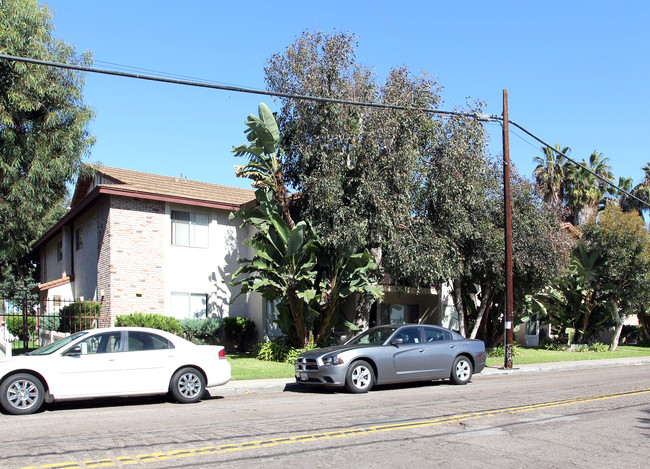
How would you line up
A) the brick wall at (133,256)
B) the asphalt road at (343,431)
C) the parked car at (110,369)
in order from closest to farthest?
the asphalt road at (343,431), the parked car at (110,369), the brick wall at (133,256)

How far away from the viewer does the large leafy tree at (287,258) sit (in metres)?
17.4

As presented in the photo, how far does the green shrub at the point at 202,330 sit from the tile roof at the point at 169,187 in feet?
14.3

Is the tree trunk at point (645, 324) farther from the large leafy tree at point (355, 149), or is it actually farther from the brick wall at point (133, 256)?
the brick wall at point (133, 256)

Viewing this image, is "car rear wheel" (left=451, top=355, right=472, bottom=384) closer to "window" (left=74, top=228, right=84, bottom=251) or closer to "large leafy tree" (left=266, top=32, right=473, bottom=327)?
"large leafy tree" (left=266, top=32, right=473, bottom=327)

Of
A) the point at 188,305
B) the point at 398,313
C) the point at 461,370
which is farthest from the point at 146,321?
the point at 398,313

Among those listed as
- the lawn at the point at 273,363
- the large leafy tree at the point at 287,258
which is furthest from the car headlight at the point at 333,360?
the large leafy tree at the point at 287,258

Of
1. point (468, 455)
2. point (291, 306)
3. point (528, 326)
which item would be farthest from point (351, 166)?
point (528, 326)

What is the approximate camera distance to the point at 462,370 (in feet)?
46.3

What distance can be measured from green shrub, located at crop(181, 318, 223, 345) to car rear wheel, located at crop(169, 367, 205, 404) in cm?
928

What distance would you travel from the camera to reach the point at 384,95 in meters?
17.7

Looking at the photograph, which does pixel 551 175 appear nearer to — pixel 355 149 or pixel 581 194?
pixel 581 194

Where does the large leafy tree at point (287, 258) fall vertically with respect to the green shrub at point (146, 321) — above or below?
above

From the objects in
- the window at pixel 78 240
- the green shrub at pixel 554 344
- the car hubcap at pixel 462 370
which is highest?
the window at pixel 78 240

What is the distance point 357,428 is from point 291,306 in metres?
10.3
